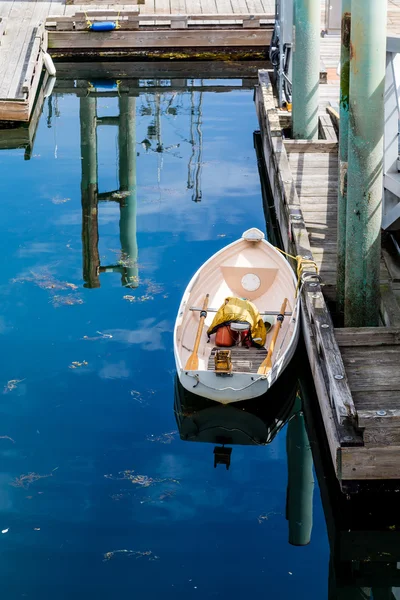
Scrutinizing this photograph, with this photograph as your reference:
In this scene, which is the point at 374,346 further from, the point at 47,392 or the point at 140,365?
the point at 47,392

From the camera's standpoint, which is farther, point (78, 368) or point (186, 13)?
point (186, 13)

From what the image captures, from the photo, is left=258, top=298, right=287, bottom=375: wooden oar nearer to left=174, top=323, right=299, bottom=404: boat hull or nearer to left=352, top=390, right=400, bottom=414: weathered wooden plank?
left=174, top=323, right=299, bottom=404: boat hull

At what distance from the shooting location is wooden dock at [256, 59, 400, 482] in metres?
7.85

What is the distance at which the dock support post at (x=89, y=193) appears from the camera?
13787 mm

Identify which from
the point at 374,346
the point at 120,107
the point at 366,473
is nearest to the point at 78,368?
the point at 374,346

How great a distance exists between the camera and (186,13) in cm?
2620

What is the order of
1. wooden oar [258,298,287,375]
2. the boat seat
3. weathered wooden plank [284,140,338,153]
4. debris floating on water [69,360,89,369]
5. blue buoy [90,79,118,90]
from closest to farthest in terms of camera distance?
wooden oar [258,298,287,375], the boat seat, debris floating on water [69,360,89,369], weathered wooden plank [284,140,338,153], blue buoy [90,79,118,90]

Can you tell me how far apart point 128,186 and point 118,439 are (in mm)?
8147

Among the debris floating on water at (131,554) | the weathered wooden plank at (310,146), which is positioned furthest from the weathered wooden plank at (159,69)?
the debris floating on water at (131,554)

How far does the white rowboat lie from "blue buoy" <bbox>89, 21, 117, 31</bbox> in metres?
15.0

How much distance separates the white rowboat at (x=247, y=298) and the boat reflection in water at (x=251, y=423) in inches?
12.9

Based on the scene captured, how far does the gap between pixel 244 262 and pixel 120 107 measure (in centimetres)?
1106

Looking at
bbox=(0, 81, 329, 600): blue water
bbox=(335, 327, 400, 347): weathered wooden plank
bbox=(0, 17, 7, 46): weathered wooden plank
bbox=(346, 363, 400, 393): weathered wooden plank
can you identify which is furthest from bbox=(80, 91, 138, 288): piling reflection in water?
bbox=(346, 363, 400, 393): weathered wooden plank

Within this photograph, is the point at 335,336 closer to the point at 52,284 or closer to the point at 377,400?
the point at 377,400
